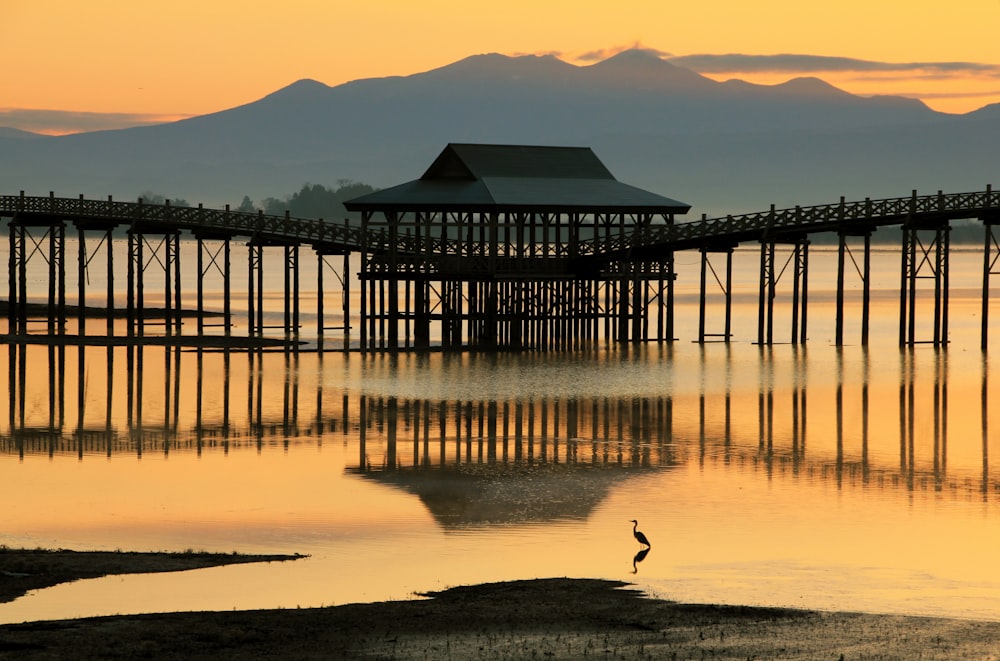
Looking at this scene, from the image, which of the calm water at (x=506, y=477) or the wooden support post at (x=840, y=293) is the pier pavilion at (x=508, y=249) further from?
the calm water at (x=506, y=477)

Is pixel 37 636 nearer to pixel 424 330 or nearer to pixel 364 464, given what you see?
pixel 364 464

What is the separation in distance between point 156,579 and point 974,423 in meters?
27.0

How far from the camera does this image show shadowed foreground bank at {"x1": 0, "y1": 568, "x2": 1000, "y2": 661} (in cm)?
1870

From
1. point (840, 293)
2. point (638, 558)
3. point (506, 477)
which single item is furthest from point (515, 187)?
point (638, 558)

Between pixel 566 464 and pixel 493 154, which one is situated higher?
pixel 493 154

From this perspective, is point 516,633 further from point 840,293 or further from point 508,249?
point 508,249

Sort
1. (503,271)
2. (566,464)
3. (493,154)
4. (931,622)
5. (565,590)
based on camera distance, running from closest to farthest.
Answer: (931,622) → (565,590) → (566,464) → (503,271) → (493,154)

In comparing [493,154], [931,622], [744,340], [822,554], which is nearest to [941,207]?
[744,340]

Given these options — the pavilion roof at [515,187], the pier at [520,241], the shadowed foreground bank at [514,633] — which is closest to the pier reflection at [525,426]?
the shadowed foreground bank at [514,633]

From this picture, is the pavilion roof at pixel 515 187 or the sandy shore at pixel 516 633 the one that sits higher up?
the pavilion roof at pixel 515 187

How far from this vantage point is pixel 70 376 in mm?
52312

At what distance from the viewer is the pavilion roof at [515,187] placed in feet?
211

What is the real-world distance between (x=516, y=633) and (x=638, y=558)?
16.7 feet

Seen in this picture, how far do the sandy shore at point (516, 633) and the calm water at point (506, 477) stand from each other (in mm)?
1047
